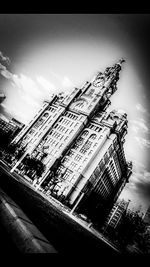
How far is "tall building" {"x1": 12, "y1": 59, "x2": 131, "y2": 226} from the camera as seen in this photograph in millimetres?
49688

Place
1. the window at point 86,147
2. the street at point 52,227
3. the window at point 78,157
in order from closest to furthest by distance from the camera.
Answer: the street at point 52,227
the window at point 78,157
the window at point 86,147

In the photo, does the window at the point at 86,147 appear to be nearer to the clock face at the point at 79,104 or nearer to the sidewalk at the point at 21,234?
the clock face at the point at 79,104

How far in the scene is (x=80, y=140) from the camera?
5794 cm

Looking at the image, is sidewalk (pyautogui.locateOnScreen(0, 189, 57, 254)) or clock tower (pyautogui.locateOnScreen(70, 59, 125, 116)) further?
clock tower (pyautogui.locateOnScreen(70, 59, 125, 116))

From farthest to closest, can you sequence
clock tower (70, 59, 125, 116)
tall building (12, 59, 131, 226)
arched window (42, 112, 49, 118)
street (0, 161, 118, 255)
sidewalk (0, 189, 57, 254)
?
arched window (42, 112, 49, 118) < clock tower (70, 59, 125, 116) < tall building (12, 59, 131, 226) < street (0, 161, 118, 255) < sidewalk (0, 189, 57, 254)

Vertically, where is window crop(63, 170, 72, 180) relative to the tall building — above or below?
below

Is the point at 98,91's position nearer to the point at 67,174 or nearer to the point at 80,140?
the point at 80,140

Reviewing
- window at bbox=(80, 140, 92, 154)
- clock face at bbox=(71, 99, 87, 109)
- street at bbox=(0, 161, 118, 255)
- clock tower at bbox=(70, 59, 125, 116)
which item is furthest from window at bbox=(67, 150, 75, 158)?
street at bbox=(0, 161, 118, 255)

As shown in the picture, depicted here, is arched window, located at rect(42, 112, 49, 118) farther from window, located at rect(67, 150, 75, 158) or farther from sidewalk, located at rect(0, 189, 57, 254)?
sidewalk, located at rect(0, 189, 57, 254)

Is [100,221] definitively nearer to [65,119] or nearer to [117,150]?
[117,150]

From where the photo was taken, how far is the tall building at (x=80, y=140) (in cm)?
4969

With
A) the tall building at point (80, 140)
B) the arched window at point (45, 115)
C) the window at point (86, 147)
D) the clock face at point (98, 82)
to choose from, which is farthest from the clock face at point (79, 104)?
the window at point (86, 147)

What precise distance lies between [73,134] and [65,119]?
815cm

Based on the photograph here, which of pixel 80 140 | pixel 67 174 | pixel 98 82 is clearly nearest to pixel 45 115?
pixel 80 140
